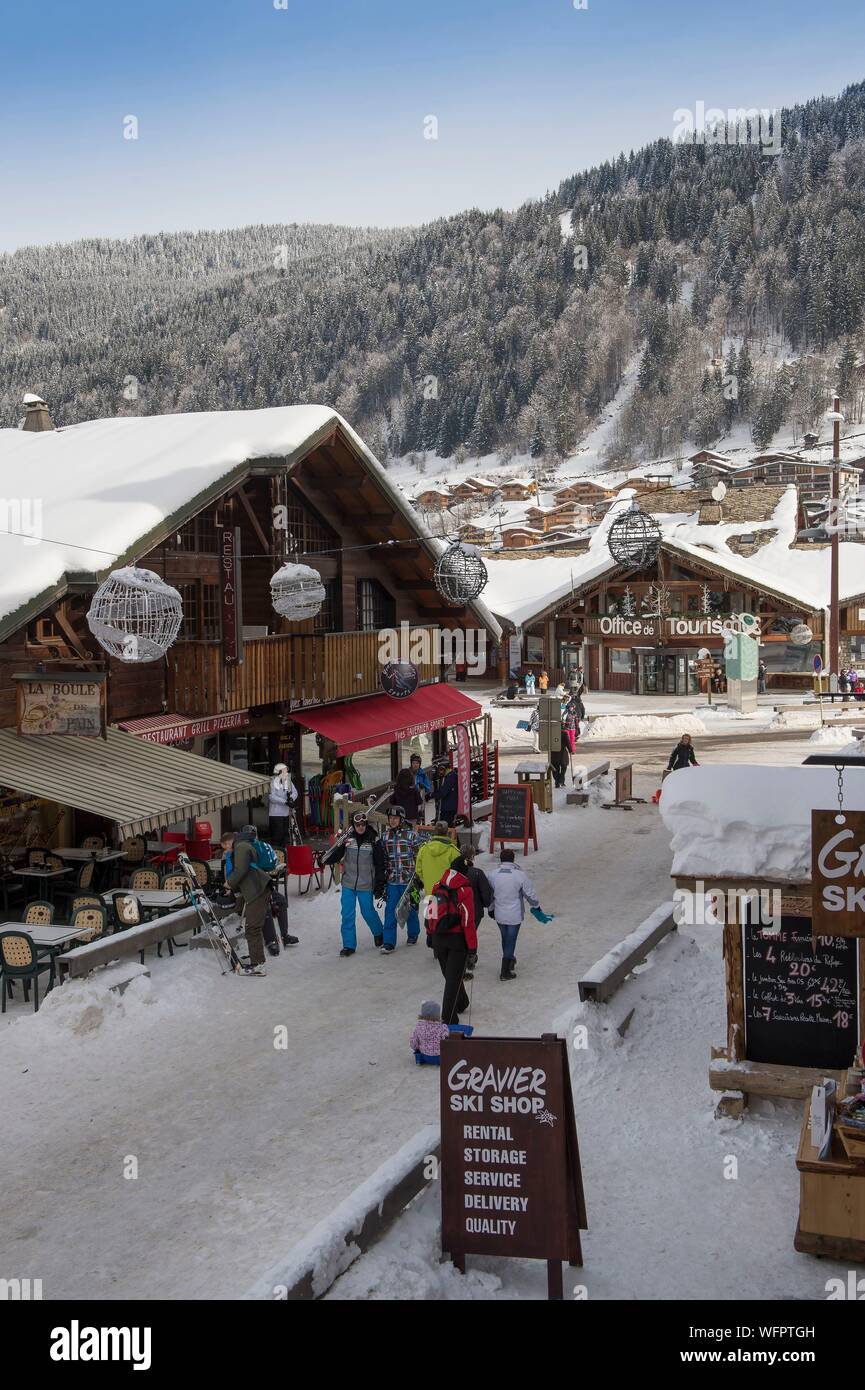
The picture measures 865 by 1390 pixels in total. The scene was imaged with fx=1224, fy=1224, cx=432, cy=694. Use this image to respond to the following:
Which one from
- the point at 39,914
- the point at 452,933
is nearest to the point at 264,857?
the point at 39,914

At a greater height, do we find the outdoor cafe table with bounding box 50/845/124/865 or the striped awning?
the striped awning

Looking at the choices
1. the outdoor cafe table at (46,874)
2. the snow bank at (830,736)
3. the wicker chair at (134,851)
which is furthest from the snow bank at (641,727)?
the outdoor cafe table at (46,874)

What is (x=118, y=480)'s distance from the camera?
1738 cm

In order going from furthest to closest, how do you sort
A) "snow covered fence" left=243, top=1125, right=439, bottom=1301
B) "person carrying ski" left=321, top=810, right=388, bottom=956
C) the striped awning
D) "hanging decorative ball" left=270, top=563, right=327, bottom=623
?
1. "hanging decorative ball" left=270, top=563, right=327, bottom=623
2. "person carrying ski" left=321, top=810, right=388, bottom=956
3. the striped awning
4. "snow covered fence" left=243, top=1125, right=439, bottom=1301

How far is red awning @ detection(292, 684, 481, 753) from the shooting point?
64.6 feet

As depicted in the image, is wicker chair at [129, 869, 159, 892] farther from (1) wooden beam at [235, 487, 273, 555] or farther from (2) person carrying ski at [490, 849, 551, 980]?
(1) wooden beam at [235, 487, 273, 555]

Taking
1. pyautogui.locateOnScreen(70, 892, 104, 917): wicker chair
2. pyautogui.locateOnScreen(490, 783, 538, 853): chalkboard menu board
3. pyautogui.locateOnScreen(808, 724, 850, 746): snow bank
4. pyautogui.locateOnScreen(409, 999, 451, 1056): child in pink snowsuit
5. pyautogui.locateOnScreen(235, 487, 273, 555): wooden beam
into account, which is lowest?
pyautogui.locateOnScreen(808, 724, 850, 746): snow bank

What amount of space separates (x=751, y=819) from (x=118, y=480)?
1167cm

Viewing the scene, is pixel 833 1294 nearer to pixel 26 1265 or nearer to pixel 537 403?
pixel 26 1265

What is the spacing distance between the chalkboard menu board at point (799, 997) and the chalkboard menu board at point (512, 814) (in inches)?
376

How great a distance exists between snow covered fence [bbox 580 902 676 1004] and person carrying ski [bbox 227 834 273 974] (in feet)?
11.5

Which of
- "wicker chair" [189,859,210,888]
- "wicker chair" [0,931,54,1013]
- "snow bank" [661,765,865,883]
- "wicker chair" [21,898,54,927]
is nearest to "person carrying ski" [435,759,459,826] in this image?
"wicker chair" [189,859,210,888]

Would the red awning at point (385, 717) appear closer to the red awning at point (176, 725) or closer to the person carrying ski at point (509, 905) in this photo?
the red awning at point (176, 725)

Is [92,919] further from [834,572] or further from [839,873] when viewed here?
[834,572]
